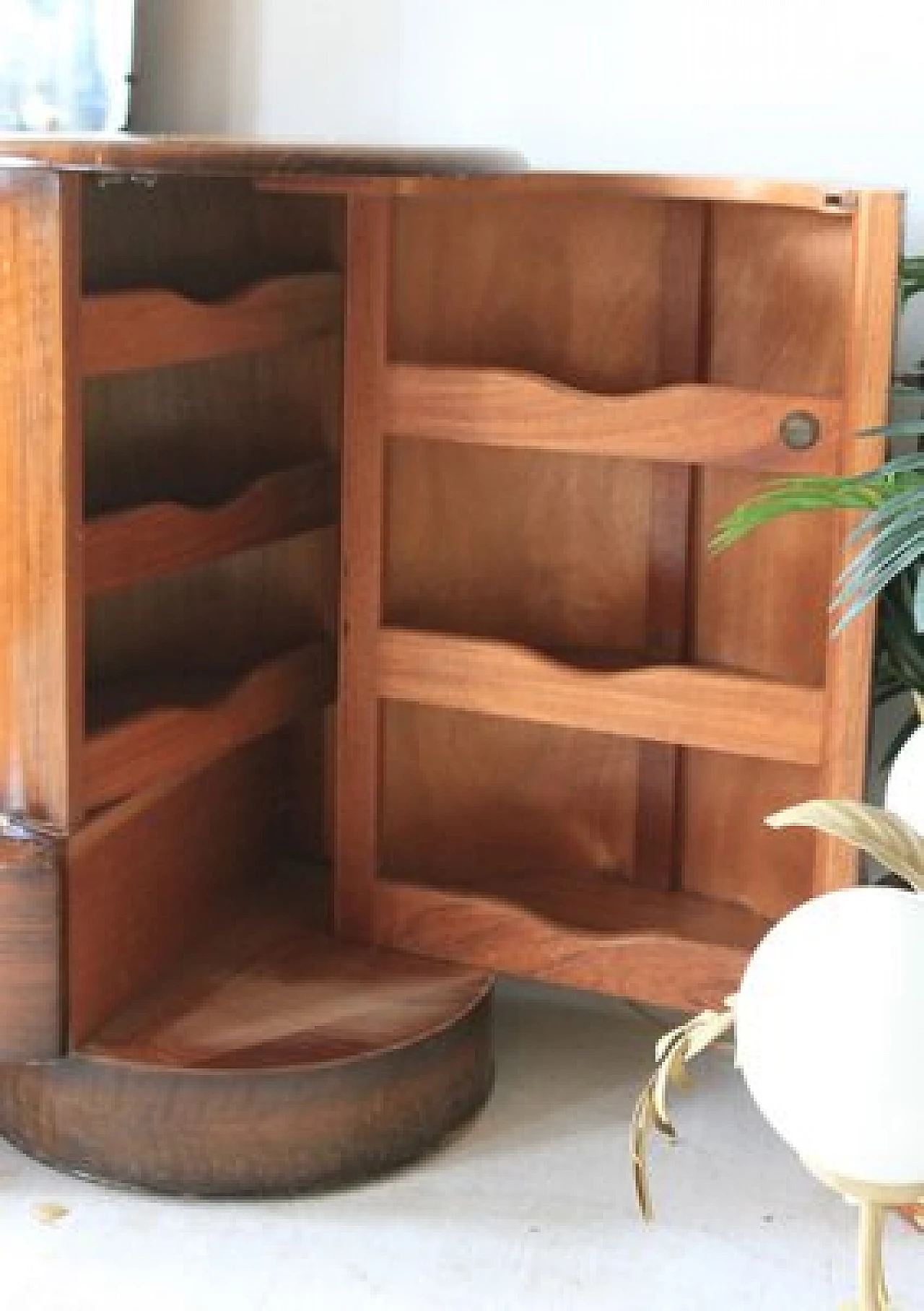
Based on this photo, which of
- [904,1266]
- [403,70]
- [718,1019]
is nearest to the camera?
[718,1019]

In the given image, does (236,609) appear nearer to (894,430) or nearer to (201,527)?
(201,527)

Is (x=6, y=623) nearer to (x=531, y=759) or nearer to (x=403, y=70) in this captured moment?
(x=531, y=759)

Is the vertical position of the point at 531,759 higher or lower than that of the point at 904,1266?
higher

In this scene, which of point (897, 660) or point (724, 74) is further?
point (724, 74)

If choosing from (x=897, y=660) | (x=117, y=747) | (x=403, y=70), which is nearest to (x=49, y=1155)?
(x=117, y=747)

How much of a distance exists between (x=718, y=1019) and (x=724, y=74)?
1.16 m

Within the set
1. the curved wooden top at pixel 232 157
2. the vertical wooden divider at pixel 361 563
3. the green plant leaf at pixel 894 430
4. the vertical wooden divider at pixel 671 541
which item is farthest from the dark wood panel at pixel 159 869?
the green plant leaf at pixel 894 430

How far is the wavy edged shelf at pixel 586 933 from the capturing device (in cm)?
160

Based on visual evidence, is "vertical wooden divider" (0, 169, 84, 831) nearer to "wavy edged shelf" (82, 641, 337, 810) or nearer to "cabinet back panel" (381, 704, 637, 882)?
"wavy edged shelf" (82, 641, 337, 810)

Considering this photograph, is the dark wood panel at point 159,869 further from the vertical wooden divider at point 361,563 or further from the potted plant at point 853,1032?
the potted plant at point 853,1032

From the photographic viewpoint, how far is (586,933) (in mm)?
1621

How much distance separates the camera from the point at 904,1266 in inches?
55.6

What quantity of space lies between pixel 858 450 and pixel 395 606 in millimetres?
437

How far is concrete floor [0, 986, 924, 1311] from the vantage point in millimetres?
1357
